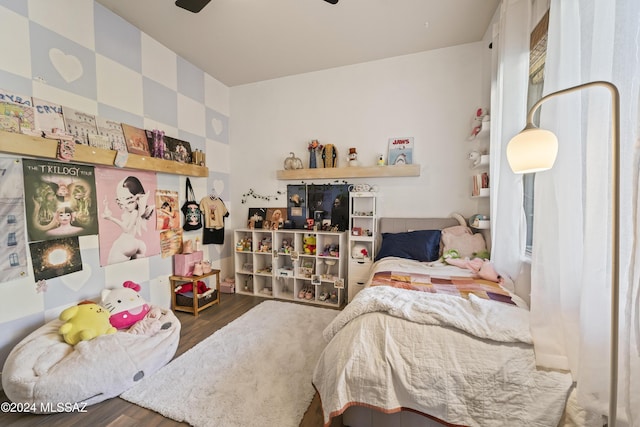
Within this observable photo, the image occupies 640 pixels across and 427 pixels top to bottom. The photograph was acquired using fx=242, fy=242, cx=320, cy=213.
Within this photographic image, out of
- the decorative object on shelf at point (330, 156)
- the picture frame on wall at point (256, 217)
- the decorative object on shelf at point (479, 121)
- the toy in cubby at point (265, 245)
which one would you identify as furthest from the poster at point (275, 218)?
the decorative object on shelf at point (479, 121)

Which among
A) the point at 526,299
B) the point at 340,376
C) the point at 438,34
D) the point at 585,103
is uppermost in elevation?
the point at 438,34

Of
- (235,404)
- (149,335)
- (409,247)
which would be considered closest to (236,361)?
(235,404)

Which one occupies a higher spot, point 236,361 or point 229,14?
point 229,14

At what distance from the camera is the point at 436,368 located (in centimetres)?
103

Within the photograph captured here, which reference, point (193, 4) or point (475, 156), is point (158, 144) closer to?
point (193, 4)

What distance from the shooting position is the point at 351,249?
2.81m

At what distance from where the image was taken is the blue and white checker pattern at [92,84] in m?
1.62

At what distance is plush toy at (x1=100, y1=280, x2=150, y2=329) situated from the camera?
1.90m

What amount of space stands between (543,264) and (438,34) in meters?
2.45

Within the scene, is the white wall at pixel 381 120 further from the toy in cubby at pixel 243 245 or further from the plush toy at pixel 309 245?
the plush toy at pixel 309 245

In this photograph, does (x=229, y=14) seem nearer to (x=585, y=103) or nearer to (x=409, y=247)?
(x=585, y=103)

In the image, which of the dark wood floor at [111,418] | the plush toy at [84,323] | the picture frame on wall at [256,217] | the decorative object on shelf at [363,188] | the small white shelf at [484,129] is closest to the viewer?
the dark wood floor at [111,418]

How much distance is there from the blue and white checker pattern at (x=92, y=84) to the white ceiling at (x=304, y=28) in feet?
0.76

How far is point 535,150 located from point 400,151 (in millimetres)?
2082
